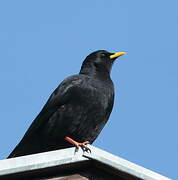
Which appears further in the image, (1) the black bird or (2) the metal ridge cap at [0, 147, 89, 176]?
(1) the black bird

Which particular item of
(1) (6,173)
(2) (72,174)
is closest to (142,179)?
(2) (72,174)

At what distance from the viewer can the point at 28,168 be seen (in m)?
4.82

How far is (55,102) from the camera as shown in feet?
26.2

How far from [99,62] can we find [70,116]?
1.62 m

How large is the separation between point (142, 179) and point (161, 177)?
153mm

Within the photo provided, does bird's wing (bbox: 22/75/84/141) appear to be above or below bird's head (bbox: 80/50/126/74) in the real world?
below

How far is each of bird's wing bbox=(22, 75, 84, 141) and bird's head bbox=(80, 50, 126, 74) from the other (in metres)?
0.69

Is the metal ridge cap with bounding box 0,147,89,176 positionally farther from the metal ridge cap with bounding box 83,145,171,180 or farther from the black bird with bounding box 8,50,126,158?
the black bird with bounding box 8,50,126,158

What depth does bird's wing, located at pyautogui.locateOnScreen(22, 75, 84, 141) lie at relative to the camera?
7.91 meters

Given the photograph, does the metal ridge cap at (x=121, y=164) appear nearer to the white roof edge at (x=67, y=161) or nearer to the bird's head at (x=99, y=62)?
the white roof edge at (x=67, y=161)

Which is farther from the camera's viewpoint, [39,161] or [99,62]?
[99,62]

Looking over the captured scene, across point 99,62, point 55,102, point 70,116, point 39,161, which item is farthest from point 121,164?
point 99,62

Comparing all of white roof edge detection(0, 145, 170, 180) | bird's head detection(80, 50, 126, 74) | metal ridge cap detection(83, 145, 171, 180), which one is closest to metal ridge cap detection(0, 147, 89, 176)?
white roof edge detection(0, 145, 170, 180)

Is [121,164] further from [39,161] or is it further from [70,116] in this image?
[70,116]
